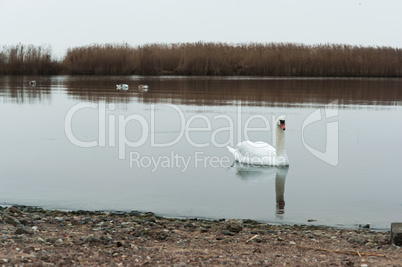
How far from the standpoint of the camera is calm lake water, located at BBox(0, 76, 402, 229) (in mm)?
7832

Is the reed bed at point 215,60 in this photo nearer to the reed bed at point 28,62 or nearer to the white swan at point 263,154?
the reed bed at point 28,62

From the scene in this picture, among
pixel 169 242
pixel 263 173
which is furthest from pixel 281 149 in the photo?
pixel 169 242

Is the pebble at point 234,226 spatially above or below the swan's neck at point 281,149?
below

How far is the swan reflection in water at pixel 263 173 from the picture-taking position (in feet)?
30.0

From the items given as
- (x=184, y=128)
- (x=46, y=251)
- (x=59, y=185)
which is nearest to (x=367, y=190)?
(x=59, y=185)

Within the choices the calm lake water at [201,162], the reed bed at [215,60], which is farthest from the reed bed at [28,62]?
the calm lake water at [201,162]

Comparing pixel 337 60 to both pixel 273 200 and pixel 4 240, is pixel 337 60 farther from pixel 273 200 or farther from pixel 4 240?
pixel 4 240

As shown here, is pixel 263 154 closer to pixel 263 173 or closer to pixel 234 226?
pixel 263 173

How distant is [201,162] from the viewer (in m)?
10.6

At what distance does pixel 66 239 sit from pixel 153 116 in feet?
38.4

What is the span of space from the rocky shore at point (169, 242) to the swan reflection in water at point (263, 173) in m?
2.21

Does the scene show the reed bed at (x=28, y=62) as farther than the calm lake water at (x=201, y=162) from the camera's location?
Yes

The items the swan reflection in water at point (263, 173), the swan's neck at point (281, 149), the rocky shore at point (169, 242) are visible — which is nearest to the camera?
the rocky shore at point (169, 242)

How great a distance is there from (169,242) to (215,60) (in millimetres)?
39104
